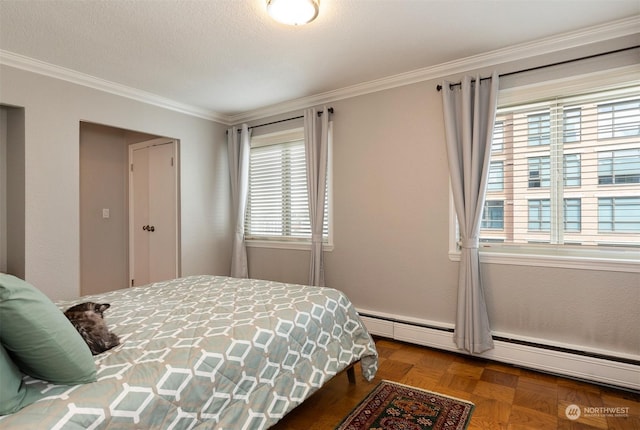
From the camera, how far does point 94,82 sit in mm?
3352

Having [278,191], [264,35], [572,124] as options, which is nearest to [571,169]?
[572,124]

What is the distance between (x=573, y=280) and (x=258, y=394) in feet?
8.04

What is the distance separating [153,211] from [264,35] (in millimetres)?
A: 2934

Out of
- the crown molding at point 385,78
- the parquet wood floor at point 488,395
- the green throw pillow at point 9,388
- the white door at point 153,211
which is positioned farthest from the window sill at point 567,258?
the white door at point 153,211

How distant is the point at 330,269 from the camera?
152 inches

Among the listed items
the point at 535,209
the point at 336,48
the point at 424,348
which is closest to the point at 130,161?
the point at 336,48

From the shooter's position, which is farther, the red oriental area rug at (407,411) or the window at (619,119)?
the window at (619,119)

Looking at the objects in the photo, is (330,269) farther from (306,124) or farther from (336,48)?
(336,48)

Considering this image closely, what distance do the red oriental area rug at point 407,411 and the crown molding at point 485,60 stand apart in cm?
263

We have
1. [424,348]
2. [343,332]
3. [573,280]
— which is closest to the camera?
[343,332]

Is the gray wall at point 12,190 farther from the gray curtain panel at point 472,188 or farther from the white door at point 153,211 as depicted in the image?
the gray curtain panel at point 472,188

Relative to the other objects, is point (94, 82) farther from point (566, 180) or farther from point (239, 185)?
point (566, 180)

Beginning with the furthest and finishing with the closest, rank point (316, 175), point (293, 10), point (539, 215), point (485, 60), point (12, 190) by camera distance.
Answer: point (316, 175), point (12, 190), point (485, 60), point (539, 215), point (293, 10)

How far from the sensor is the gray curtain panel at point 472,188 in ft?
9.35
